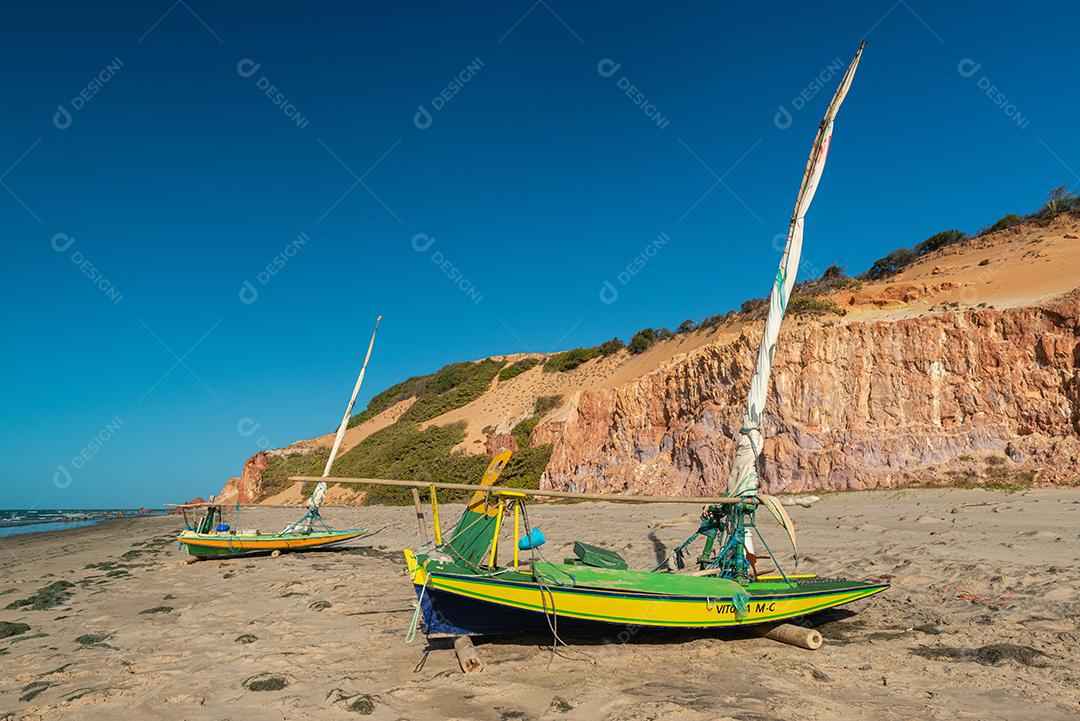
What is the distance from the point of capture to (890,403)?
2050 cm

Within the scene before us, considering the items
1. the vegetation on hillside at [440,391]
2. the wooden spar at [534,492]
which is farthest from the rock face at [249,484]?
the wooden spar at [534,492]

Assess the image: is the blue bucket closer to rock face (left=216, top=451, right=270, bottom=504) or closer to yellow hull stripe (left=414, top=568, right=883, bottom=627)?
yellow hull stripe (left=414, top=568, right=883, bottom=627)

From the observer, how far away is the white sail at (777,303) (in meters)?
8.98

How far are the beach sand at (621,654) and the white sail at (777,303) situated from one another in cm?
236

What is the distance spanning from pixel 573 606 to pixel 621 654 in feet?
3.34

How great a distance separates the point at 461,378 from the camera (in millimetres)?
62438

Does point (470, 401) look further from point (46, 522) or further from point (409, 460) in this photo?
point (46, 522)

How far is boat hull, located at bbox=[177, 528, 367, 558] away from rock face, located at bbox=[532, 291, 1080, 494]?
13.5m

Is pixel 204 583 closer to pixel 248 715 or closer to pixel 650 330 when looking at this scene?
pixel 248 715

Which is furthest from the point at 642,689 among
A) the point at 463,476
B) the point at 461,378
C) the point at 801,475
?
the point at 461,378

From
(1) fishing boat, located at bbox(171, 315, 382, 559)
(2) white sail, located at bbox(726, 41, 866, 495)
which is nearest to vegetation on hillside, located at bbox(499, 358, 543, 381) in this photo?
(1) fishing boat, located at bbox(171, 315, 382, 559)

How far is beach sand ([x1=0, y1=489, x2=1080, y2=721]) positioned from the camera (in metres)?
5.67

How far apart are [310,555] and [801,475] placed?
16.4 meters

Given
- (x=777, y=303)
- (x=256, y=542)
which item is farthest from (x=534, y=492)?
(x=256, y=542)
